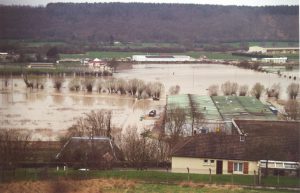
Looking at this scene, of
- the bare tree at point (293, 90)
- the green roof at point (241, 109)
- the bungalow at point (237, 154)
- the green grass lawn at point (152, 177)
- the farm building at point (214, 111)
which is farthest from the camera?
the bare tree at point (293, 90)

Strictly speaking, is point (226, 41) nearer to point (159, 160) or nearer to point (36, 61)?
point (36, 61)

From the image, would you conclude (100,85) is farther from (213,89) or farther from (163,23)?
(163,23)

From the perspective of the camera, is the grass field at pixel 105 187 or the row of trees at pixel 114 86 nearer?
the grass field at pixel 105 187

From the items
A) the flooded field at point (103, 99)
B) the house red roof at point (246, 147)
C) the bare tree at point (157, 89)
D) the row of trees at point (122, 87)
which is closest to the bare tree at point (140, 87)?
the row of trees at point (122, 87)

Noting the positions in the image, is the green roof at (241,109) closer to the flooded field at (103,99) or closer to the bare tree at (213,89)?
the flooded field at (103,99)

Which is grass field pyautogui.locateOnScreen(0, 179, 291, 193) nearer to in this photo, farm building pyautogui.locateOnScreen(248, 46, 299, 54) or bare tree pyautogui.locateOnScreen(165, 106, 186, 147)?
bare tree pyautogui.locateOnScreen(165, 106, 186, 147)

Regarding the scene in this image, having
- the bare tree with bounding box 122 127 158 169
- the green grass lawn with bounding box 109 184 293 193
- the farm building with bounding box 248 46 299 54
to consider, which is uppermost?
the farm building with bounding box 248 46 299 54

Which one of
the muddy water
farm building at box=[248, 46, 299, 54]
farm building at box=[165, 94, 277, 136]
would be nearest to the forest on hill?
farm building at box=[248, 46, 299, 54]
